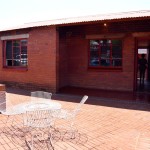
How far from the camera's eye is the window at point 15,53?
12.6m

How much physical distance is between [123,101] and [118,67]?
301cm

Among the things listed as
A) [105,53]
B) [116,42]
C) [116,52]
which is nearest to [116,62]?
[116,52]

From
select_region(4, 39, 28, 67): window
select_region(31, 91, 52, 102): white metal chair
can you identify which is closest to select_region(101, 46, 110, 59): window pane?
select_region(4, 39, 28, 67): window

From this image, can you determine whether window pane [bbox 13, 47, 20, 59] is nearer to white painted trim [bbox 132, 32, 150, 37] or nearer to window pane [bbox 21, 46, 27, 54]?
window pane [bbox 21, 46, 27, 54]

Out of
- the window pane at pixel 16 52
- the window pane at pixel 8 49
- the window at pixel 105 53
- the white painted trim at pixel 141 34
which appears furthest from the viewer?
the window pane at pixel 8 49

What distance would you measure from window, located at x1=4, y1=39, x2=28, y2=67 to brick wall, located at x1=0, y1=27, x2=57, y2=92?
0.71 metres

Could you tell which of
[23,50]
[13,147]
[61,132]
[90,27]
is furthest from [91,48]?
[13,147]

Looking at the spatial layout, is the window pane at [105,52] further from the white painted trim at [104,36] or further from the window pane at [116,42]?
the white painted trim at [104,36]

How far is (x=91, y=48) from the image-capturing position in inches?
485

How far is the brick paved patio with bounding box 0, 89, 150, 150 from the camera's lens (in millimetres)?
4698

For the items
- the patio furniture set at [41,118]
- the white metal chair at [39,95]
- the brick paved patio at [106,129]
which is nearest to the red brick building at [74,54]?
the brick paved patio at [106,129]

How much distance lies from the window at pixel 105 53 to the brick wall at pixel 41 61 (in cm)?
241

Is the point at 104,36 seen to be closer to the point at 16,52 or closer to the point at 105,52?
the point at 105,52

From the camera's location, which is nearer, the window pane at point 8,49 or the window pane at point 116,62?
the window pane at point 116,62
